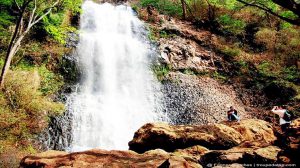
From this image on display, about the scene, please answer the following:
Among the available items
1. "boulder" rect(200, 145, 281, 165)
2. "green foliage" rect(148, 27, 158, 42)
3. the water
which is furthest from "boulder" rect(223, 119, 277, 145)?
"green foliage" rect(148, 27, 158, 42)

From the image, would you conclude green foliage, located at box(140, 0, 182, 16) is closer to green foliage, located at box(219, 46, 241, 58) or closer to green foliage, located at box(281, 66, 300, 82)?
green foliage, located at box(219, 46, 241, 58)

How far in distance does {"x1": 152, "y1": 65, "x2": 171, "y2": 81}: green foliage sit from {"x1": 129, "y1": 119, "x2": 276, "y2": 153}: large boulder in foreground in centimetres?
937

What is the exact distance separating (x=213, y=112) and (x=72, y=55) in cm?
961

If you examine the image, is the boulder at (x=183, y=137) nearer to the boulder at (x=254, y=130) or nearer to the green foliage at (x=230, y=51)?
the boulder at (x=254, y=130)

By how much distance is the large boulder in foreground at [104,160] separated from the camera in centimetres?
678

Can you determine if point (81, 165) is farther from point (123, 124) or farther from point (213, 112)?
point (213, 112)

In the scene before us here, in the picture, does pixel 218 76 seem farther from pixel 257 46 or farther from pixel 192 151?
pixel 192 151

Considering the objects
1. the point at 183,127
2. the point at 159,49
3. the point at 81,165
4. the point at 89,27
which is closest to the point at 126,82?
the point at 159,49

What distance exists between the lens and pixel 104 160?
24.0 ft

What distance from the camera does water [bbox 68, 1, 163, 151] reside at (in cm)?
1547

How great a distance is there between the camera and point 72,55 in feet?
64.1

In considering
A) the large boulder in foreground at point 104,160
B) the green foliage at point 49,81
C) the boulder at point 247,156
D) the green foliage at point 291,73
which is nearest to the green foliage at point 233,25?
the green foliage at point 291,73

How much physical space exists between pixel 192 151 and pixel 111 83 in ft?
33.8

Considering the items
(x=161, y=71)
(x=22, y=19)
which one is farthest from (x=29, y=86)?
(x=161, y=71)
